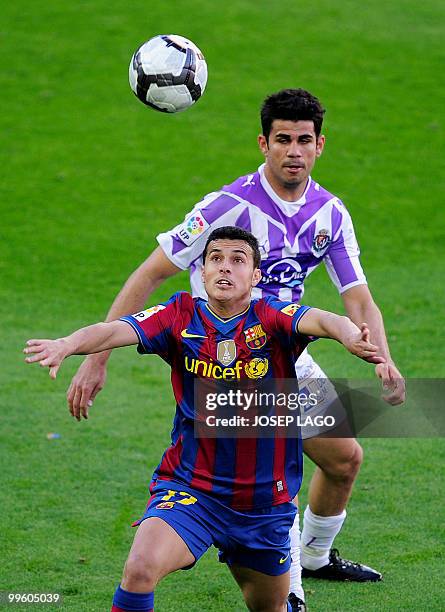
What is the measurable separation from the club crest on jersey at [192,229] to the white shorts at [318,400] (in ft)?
2.89

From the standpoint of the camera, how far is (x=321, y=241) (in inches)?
220

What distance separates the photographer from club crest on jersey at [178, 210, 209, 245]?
17.7 ft

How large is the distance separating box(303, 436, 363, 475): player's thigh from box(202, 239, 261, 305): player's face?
4.20 ft

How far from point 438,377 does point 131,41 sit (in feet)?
35.9

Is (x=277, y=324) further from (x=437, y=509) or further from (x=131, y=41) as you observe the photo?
(x=131, y=41)

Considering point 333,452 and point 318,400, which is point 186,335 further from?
point 333,452

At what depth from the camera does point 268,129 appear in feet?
18.3

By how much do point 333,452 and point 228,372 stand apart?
132cm

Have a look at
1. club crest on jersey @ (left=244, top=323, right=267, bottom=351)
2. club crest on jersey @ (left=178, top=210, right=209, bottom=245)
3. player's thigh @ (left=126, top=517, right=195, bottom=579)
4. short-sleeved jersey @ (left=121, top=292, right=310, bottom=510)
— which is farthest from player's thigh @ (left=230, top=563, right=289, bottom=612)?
club crest on jersey @ (left=178, top=210, right=209, bottom=245)

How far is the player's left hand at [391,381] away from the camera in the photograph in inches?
167

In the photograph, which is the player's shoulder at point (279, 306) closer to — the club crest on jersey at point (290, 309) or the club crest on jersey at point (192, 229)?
the club crest on jersey at point (290, 309)

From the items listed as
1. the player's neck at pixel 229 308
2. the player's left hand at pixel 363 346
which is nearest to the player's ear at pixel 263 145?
the player's neck at pixel 229 308

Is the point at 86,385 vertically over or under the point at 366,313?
under

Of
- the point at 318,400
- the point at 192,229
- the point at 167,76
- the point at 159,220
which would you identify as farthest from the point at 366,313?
the point at 159,220
